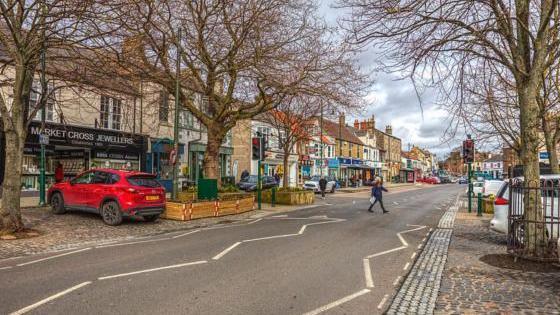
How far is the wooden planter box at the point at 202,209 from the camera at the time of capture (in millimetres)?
15062

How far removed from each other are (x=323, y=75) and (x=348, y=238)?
24.3 feet

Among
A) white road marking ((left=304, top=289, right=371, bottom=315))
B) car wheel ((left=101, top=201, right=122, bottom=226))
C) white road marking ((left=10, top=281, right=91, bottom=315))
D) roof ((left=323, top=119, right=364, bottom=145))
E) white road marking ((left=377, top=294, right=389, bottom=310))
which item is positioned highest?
roof ((left=323, top=119, right=364, bottom=145))

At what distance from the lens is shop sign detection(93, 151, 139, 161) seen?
23.1m

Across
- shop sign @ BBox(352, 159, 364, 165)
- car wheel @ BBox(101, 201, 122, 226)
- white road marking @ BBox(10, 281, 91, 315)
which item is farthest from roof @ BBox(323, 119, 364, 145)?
white road marking @ BBox(10, 281, 91, 315)

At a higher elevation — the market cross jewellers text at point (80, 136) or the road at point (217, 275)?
the market cross jewellers text at point (80, 136)

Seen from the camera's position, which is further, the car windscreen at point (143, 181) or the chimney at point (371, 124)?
the chimney at point (371, 124)

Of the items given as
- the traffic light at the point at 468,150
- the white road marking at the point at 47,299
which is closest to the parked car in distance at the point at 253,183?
the traffic light at the point at 468,150

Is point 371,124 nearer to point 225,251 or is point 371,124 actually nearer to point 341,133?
point 341,133

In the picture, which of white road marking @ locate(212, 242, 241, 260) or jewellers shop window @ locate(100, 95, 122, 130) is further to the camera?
jewellers shop window @ locate(100, 95, 122, 130)

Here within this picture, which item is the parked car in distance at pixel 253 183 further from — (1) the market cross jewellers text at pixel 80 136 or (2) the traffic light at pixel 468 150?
(2) the traffic light at pixel 468 150

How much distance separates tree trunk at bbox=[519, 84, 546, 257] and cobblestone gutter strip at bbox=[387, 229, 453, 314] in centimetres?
175

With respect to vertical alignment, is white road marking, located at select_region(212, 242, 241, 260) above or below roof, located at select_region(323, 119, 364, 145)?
below

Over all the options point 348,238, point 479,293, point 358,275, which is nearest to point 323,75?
point 348,238

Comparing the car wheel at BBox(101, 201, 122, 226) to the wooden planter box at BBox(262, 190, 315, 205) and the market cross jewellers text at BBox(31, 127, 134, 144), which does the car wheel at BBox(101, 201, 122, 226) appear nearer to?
the market cross jewellers text at BBox(31, 127, 134, 144)
